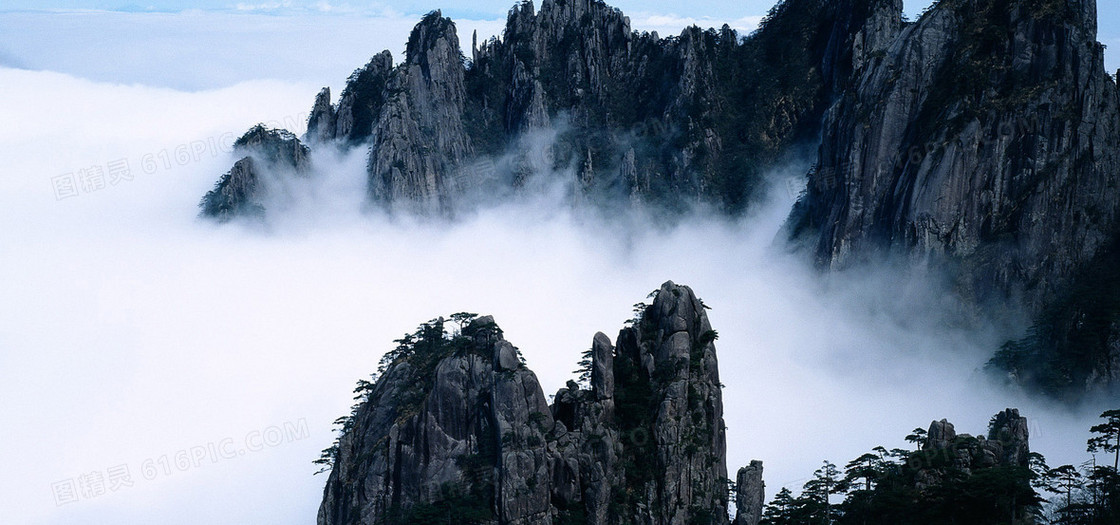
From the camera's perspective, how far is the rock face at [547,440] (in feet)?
325

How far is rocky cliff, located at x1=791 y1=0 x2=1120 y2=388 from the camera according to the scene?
146m

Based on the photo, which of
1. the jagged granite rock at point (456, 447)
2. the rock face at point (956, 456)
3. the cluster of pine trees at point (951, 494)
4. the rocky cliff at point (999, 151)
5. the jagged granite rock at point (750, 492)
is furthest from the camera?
the rocky cliff at point (999, 151)

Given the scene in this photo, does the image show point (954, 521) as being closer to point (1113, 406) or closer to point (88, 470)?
point (1113, 406)

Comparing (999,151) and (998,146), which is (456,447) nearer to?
(999,151)

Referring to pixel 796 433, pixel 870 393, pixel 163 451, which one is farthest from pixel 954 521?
pixel 163 451

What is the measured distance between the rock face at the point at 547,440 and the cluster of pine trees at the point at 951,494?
11878mm

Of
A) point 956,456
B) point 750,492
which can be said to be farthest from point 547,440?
point 956,456

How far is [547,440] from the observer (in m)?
101

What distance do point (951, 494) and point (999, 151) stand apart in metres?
79.5

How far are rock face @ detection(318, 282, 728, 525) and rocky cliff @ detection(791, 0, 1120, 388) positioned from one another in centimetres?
5885

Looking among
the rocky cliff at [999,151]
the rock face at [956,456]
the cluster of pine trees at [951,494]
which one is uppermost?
the rocky cliff at [999,151]

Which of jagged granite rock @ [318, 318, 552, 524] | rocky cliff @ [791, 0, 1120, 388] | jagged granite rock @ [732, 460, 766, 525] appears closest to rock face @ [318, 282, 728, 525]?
jagged granite rock @ [318, 318, 552, 524]

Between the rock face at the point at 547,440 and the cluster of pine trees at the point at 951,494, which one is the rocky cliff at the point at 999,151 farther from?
the rock face at the point at 547,440

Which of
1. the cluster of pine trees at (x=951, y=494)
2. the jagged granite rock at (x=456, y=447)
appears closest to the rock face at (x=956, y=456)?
the cluster of pine trees at (x=951, y=494)
